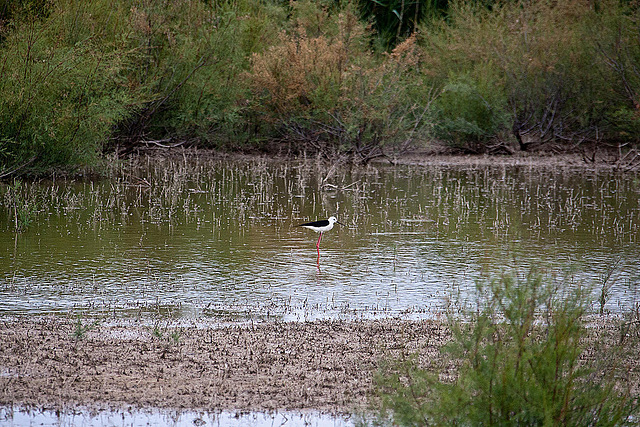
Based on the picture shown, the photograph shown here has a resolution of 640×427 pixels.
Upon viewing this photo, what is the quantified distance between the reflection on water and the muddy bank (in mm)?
812

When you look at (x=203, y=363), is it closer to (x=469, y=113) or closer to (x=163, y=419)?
(x=163, y=419)

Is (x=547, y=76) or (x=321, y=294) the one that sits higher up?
(x=547, y=76)

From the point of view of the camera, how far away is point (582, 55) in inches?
976

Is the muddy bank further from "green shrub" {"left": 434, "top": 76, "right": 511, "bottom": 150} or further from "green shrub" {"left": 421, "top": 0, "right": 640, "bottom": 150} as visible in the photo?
"green shrub" {"left": 421, "top": 0, "right": 640, "bottom": 150}

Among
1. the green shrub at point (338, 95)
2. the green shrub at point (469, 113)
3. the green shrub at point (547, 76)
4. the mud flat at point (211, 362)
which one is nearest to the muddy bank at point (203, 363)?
the mud flat at point (211, 362)

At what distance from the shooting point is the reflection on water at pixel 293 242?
27.3 feet

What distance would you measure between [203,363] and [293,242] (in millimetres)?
5920

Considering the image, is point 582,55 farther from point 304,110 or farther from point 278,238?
point 278,238

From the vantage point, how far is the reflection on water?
833 cm

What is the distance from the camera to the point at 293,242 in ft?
38.8

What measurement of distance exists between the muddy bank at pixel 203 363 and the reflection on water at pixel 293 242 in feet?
2.66

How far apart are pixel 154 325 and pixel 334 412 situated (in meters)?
2.47

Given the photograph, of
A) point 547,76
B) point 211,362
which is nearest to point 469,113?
point 547,76

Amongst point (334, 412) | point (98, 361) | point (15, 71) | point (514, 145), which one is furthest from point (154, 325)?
point (514, 145)
